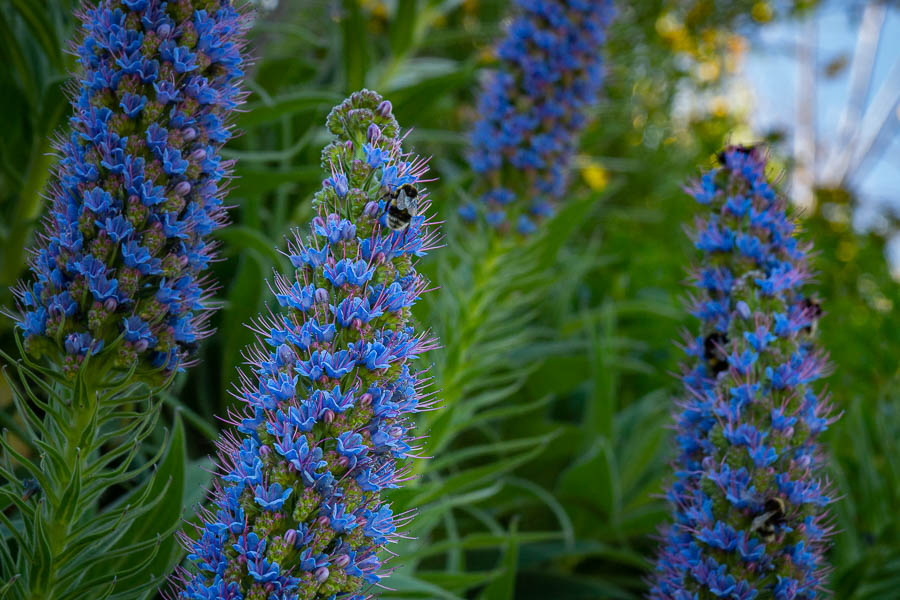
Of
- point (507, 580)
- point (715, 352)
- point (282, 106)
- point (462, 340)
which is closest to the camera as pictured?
point (715, 352)

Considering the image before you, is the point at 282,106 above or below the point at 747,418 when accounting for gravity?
above

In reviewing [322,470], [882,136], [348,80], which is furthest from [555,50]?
[882,136]

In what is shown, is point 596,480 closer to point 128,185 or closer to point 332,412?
point 332,412

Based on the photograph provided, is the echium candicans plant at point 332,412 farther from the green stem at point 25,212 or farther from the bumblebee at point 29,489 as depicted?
the green stem at point 25,212

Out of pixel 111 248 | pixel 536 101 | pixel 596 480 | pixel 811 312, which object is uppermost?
pixel 536 101

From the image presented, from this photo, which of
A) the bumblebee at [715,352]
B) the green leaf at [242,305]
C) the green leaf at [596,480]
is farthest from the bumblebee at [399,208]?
the green leaf at [596,480]

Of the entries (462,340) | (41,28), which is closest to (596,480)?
(462,340)

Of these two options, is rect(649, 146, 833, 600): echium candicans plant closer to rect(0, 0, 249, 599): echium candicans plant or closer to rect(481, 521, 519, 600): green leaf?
rect(481, 521, 519, 600): green leaf
